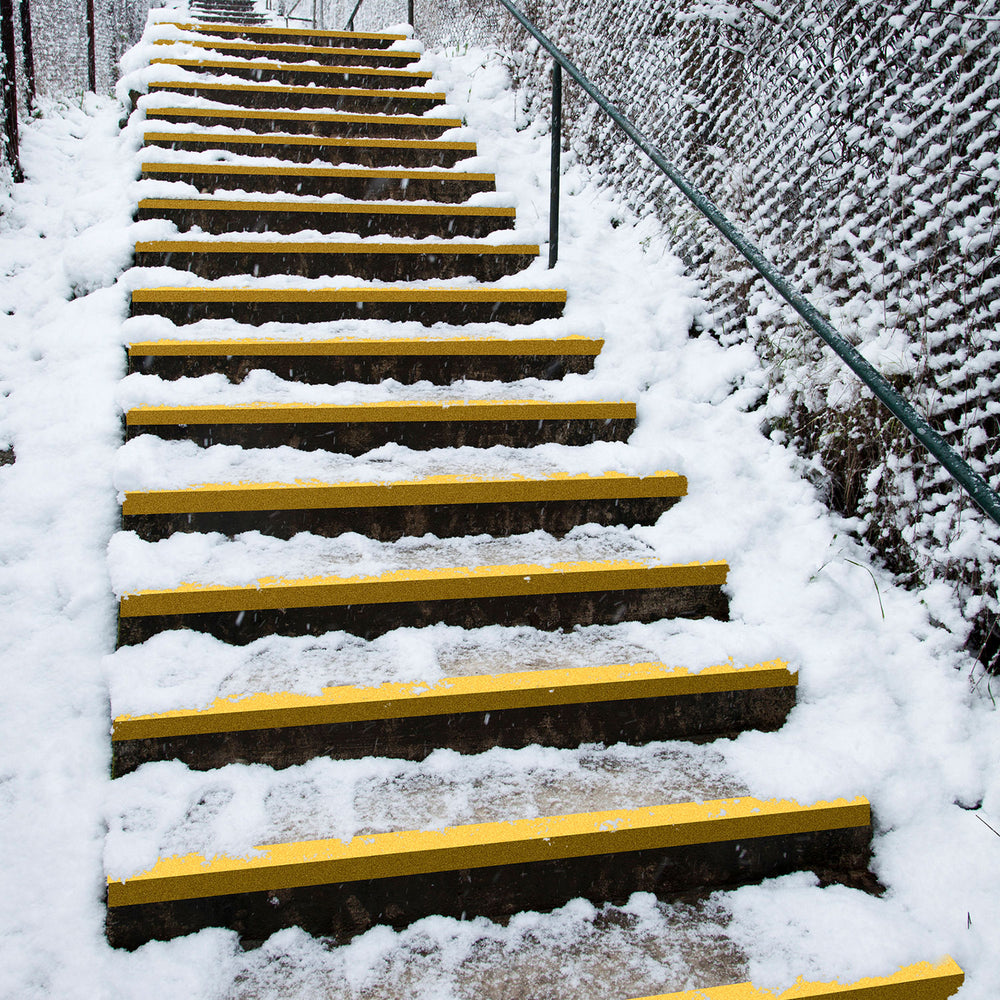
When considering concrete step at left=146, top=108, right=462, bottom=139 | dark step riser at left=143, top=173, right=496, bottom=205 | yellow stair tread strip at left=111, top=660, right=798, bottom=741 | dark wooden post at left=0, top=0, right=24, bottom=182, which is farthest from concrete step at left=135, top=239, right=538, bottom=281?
yellow stair tread strip at left=111, top=660, right=798, bottom=741

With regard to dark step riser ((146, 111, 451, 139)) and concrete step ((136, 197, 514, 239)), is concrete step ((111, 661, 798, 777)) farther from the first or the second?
dark step riser ((146, 111, 451, 139))

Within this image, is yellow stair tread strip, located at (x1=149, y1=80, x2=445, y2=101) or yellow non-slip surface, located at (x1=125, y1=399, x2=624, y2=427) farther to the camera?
yellow stair tread strip, located at (x1=149, y1=80, x2=445, y2=101)

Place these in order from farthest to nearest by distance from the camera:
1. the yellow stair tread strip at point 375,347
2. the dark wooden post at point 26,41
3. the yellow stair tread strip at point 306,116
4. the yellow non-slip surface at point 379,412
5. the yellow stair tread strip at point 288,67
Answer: the yellow stair tread strip at point 288,67 < the dark wooden post at point 26,41 < the yellow stair tread strip at point 306,116 < the yellow stair tread strip at point 375,347 < the yellow non-slip surface at point 379,412

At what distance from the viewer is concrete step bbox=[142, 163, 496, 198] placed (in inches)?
123

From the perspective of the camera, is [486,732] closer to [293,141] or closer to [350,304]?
[350,304]

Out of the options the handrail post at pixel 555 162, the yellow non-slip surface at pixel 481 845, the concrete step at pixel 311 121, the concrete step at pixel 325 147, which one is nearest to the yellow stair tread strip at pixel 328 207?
the handrail post at pixel 555 162

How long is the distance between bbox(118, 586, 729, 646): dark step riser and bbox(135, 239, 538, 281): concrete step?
5.00ft

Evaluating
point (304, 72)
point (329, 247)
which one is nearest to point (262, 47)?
point (304, 72)

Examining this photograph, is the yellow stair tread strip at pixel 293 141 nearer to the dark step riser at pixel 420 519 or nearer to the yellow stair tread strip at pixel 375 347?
the yellow stair tread strip at pixel 375 347

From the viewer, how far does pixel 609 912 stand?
1485 millimetres

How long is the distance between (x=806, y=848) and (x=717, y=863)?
191 millimetres

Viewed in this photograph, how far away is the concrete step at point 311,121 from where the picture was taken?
358cm

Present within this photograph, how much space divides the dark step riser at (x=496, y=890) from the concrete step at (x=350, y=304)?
1.85m

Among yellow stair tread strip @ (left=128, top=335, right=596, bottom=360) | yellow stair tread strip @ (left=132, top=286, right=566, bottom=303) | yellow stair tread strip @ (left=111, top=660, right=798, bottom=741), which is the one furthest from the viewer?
yellow stair tread strip @ (left=132, top=286, right=566, bottom=303)
